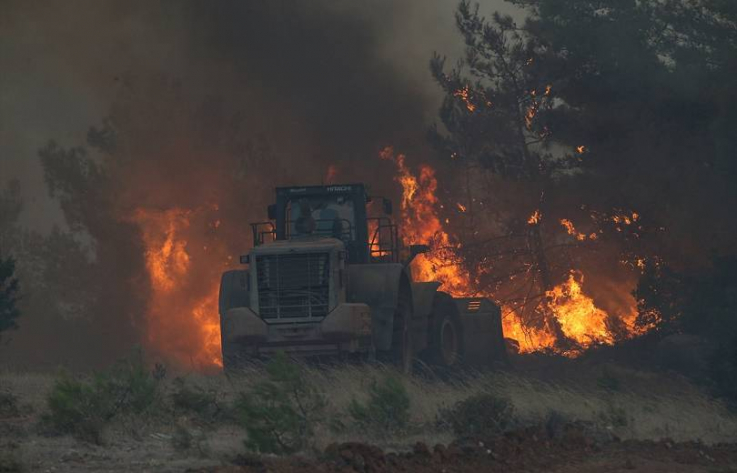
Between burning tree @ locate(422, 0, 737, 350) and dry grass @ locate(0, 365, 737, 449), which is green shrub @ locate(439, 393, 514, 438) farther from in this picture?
burning tree @ locate(422, 0, 737, 350)

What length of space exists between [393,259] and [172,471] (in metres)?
11.2

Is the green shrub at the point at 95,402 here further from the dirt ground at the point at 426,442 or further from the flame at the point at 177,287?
the flame at the point at 177,287

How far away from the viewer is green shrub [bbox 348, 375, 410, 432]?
1250 centimetres

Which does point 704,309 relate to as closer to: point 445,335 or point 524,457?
point 445,335

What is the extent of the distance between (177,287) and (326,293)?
70.6 ft

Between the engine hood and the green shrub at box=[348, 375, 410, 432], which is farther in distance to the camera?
the engine hood

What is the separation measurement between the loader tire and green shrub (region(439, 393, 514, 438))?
25.6 ft

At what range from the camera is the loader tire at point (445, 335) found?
68.9 ft

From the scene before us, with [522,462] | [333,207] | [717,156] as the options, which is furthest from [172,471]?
[717,156]

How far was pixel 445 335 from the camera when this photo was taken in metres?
22.2

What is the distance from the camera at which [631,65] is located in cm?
2784

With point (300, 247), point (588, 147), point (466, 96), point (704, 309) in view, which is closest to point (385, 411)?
point (300, 247)

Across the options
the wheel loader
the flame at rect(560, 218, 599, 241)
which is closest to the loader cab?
the wheel loader

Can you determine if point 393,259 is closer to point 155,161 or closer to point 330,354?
point 330,354
